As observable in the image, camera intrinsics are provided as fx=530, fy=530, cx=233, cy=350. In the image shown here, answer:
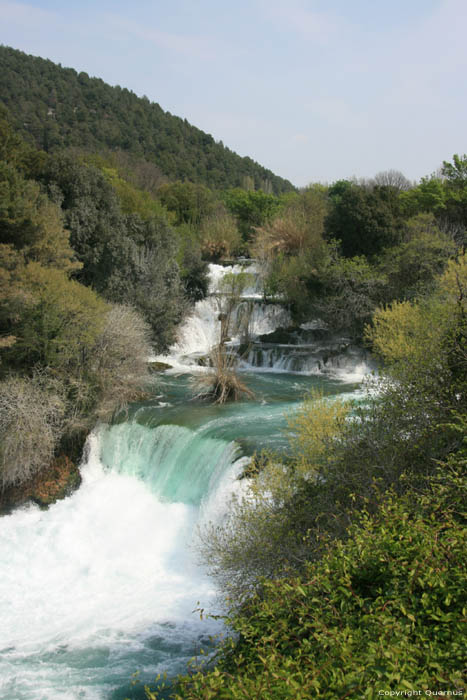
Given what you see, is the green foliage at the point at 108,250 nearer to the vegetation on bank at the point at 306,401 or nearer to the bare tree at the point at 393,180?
the vegetation on bank at the point at 306,401

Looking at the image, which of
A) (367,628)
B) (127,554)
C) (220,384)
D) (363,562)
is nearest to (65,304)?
(220,384)

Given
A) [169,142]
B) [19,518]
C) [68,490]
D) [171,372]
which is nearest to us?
[19,518]

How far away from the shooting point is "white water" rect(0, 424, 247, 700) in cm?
721

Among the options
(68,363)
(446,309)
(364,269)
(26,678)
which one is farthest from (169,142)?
(26,678)

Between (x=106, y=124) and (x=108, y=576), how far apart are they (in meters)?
61.6

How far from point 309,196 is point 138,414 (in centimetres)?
2266

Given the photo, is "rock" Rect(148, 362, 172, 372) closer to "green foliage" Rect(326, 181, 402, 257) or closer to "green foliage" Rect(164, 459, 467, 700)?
"green foliage" Rect(326, 181, 402, 257)

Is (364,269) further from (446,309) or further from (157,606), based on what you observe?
(157,606)

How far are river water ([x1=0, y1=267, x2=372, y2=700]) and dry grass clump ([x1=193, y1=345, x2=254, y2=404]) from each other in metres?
0.41

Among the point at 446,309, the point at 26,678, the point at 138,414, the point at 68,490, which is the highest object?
the point at 446,309

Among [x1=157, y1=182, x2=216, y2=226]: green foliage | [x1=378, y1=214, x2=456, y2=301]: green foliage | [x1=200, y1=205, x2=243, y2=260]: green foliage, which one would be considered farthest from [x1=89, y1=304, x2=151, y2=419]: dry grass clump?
[x1=157, y1=182, x2=216, y2=226]: green foliage

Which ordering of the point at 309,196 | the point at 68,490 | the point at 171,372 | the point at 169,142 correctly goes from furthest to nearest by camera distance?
the point at 169,142, the point at 309,196, the point at 171,372, the point at 68,490

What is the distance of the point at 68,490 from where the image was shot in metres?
12.1

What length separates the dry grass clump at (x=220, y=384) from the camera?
48.6 ft
